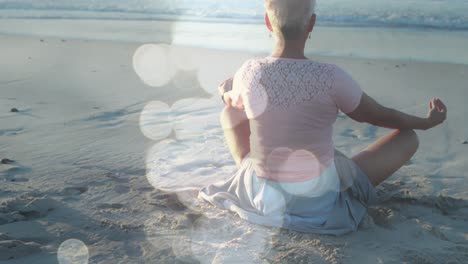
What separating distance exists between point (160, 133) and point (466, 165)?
2.89m

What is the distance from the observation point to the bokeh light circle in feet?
9.46

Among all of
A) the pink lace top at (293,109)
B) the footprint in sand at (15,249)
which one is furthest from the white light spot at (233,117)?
the footprint in sand at (15,249)

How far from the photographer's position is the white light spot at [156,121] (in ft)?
18.2

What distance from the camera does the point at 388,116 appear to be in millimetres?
3299

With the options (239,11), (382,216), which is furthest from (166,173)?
(239,11)

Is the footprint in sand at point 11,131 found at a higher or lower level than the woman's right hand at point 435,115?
lower

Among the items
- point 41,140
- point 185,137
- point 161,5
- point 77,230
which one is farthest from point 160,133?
point 161,5

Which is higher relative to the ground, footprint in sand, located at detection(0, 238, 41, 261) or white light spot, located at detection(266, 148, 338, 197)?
white light spot, located at detection(266, 148, 338, 197)

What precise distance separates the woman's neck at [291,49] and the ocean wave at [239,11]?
9.79 meters

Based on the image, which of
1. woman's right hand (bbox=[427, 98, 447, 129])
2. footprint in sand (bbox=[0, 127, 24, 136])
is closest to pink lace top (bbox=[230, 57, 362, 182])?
woman's right hand (bbox=[427, 98, 447, 129])

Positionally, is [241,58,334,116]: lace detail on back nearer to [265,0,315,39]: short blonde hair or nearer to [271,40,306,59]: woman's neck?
[271,40,306,59]: woman's neck

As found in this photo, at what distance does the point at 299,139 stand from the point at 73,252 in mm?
1421

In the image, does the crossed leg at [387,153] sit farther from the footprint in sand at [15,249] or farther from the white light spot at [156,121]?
the white light spot at [156,121]

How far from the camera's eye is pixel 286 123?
316cm
